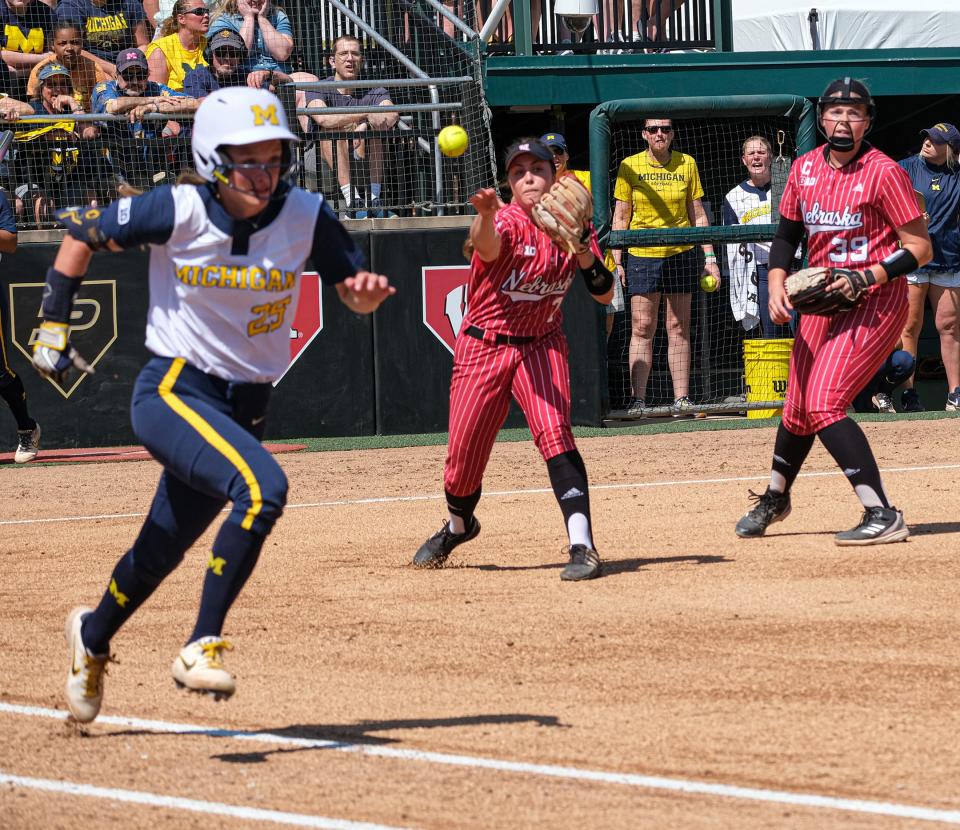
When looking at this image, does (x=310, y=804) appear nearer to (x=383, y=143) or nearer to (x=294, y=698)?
(x=294, y=698)

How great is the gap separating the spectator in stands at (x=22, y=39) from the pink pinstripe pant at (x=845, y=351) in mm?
9181

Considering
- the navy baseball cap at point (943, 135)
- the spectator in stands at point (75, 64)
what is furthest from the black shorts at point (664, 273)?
the spectator in stands at point (75, 64)

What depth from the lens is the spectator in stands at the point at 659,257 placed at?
13.6m

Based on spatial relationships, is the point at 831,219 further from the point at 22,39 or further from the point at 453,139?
the point at 22,39

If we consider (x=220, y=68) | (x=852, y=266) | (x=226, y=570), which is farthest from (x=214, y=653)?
(x=220, y=68)

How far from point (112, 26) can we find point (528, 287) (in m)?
8.96

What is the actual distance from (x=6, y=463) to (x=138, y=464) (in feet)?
3.85

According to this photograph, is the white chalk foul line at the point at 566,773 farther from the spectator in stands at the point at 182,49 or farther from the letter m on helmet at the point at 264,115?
the spectator in stands at the point at 182,49

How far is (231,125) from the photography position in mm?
4559

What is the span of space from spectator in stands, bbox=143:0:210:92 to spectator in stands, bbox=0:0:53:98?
3.28ft

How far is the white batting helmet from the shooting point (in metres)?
4.55

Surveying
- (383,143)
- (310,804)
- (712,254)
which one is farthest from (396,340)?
(310,804)

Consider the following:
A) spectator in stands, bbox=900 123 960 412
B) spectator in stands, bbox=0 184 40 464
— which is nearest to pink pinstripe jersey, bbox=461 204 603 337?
spectator in stands, bbox=0 184 40 464

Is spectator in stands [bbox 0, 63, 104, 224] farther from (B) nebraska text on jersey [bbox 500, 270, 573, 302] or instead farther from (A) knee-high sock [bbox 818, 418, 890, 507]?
(A) knee-high sock [bbox 818, 418, 890, 507]
